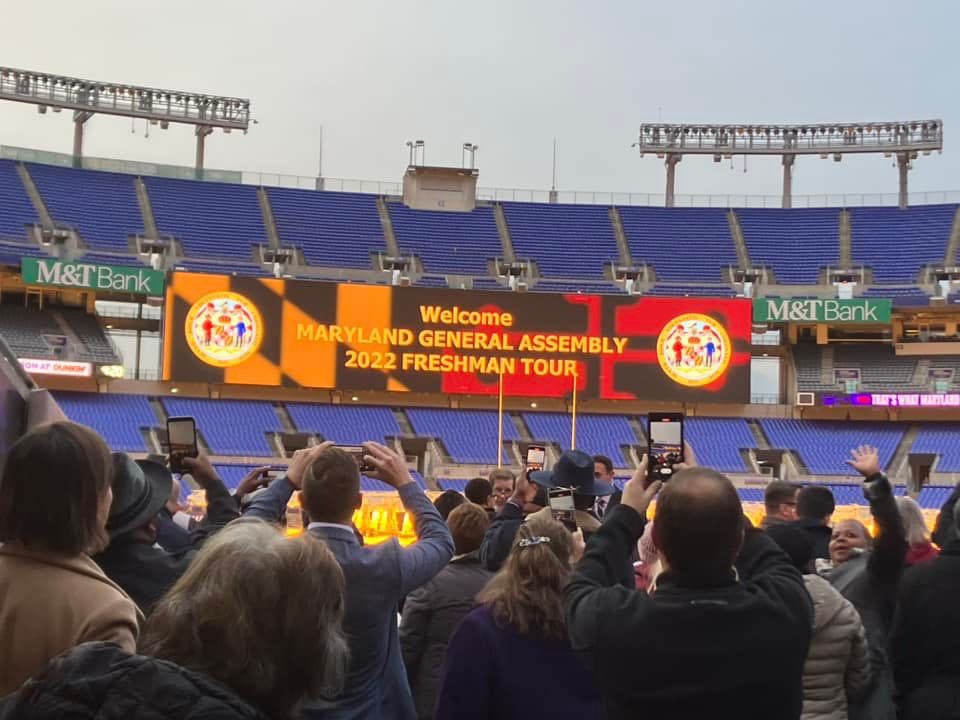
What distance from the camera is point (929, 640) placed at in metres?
3.80

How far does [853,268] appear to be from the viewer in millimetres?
40250

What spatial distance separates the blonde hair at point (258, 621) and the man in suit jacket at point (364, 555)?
1.67 meters

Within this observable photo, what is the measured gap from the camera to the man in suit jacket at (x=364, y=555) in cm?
385

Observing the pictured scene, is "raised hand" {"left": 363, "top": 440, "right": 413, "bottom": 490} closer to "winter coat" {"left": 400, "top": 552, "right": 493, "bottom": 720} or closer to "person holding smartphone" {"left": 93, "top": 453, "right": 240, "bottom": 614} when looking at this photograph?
"person holding smartphone" {"left": 93, "top": 453, "right": 240, "bottom": 614}

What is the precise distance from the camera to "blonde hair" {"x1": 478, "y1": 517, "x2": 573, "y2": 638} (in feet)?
12.0

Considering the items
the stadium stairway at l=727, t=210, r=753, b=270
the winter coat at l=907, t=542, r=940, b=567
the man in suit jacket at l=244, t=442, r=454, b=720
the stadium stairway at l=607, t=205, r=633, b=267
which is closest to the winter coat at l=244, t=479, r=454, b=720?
the man in suit jacket at l=244, t=442, r=454, b=720

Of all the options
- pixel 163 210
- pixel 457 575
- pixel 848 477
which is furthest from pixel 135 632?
pixel 163 210

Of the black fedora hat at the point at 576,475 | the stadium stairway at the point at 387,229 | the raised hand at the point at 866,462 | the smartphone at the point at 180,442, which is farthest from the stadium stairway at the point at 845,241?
the smartphone at the point at 180,442

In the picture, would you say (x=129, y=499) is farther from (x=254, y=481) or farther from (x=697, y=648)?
(x=697, y=648)

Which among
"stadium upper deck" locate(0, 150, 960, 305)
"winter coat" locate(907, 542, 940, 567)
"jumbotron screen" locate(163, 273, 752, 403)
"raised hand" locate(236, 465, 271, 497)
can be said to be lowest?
"winter coat" locate(907, 542, 940, 567)

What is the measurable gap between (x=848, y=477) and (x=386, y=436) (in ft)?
42.3

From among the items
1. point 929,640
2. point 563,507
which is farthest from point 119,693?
point 563,507

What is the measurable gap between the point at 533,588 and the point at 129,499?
1.20 m

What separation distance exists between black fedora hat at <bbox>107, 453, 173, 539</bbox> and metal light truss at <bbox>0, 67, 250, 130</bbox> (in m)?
42.7
